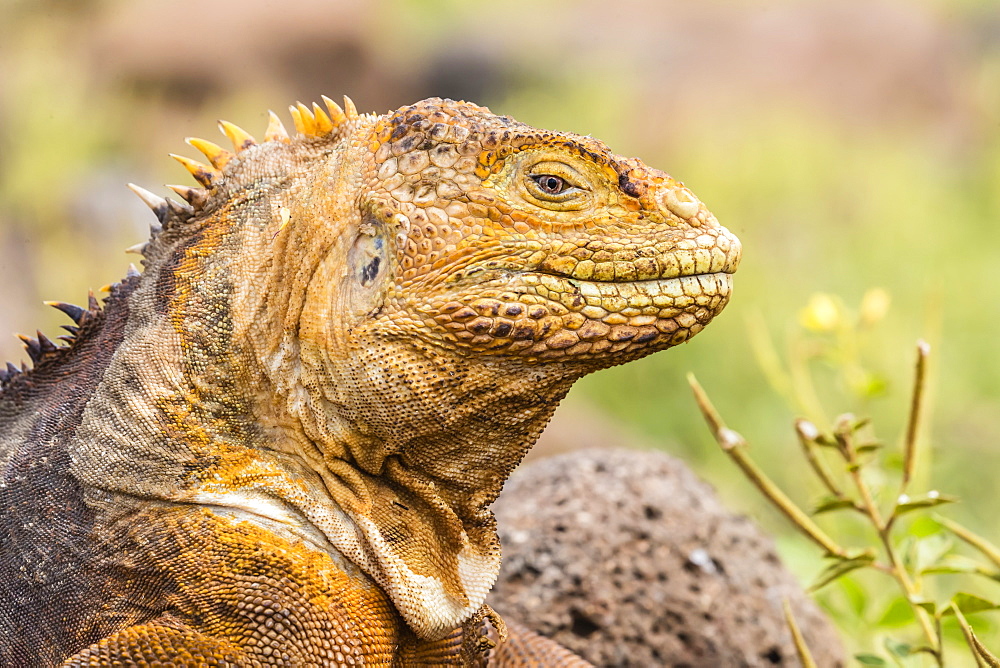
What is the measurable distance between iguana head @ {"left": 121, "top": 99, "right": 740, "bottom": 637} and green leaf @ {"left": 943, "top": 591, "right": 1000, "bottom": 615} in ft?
3.91

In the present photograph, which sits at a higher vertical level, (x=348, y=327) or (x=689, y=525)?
(x=689, y=525)

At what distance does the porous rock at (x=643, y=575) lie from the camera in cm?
435

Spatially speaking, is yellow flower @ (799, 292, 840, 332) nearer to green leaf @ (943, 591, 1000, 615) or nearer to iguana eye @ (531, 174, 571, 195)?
green leaf @ (943, 591, 1000, 615)

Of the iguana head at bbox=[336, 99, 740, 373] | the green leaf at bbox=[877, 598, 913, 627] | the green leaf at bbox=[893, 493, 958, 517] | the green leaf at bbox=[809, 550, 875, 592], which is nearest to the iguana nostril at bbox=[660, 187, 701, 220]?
the iguana head at bbox=[336, 99, 740, 373]

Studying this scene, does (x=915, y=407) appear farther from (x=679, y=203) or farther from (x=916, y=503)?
(x=679, y=203)

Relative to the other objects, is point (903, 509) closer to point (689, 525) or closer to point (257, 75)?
point (689, 525)

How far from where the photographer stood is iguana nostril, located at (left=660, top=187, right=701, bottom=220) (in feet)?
9.32

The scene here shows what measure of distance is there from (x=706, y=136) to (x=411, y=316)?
12.5m

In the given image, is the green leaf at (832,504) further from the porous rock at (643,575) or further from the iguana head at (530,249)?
the porous rock at (643,575)

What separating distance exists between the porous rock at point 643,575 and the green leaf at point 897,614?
0.81 metres

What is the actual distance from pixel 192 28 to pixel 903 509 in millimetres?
21012

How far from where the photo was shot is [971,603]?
3205 millimetres

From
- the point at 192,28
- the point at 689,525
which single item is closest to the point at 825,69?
the point at 192,28

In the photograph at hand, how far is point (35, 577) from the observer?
2887 mm
